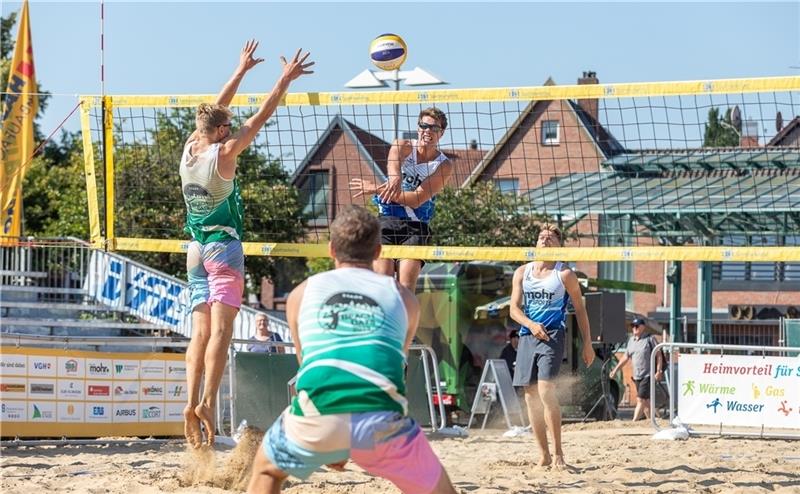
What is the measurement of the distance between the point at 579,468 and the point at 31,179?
25444mm

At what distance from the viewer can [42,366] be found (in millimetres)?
9961

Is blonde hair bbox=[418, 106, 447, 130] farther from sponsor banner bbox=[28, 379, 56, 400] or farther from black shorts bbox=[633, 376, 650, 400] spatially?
black shorts bbox=[633, 376, 650, 400]

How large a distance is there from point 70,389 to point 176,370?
1.08 meters

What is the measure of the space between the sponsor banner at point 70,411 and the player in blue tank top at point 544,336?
428 cm

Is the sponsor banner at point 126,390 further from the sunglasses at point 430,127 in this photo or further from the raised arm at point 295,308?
the raised arm at point 295,308

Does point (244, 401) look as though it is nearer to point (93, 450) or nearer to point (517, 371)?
point (93, 450)

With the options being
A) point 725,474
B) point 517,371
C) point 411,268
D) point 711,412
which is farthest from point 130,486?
point 711,412

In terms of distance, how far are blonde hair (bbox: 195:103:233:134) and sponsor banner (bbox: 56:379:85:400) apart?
438 centimetres

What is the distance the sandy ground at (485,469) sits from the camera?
671 cm

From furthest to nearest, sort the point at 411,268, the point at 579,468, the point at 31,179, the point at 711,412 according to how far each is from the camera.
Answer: the point at 31,179, the point at 711,412, the point at 579,468, the point at 411,268

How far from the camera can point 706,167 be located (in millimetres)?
22422

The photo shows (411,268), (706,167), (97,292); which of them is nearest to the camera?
(411,268)

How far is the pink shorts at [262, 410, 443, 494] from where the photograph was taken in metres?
3.85

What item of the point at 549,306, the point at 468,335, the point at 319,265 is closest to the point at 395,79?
the point at 468,335
